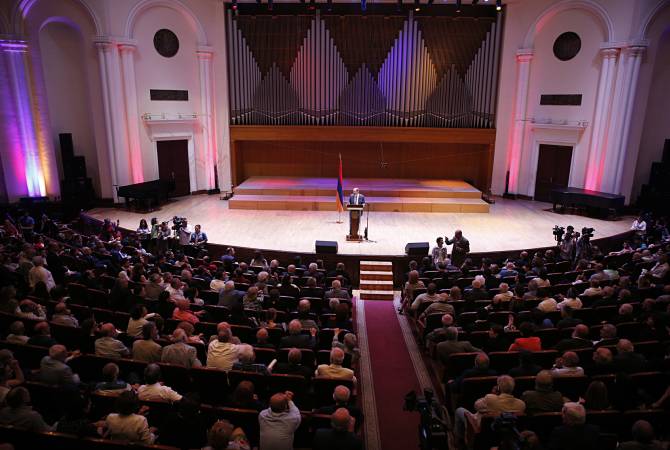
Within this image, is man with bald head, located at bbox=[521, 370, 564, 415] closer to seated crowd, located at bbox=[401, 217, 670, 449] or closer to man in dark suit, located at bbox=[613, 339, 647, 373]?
seated crowd, located at bbox=[401, 217, 670, 449]

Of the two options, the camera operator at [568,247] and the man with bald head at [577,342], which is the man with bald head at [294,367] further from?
the camera operator at [568,247]

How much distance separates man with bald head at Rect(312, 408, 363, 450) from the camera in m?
3.48

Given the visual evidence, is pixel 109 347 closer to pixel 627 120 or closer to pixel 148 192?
pixel 148 192

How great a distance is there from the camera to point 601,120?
14.2 metres

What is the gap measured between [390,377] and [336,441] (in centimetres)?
276

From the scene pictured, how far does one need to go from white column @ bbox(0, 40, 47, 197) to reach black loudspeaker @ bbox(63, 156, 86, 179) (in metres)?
0.62

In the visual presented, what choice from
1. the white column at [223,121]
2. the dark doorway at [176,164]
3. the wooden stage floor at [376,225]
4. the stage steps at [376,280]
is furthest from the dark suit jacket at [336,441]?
the white column at [223,121]

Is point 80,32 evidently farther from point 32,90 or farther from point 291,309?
point 291,309

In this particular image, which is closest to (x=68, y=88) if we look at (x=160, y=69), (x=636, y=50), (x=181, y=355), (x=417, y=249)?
(x=160, y=69)

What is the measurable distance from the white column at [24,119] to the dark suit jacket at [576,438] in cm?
1413

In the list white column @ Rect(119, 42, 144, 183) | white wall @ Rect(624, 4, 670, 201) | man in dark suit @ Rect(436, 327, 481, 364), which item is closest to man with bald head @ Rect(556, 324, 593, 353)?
man in dark suit @ Rect(436, 327, 481, 364)

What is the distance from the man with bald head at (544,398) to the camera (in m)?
4.17

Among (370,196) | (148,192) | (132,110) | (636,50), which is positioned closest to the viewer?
(636,50)

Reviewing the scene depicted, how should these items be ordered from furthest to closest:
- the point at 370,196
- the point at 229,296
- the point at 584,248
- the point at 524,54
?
the point at 524,54 → the point at 370,196 → the point at 584,248 → the point at 229,296
